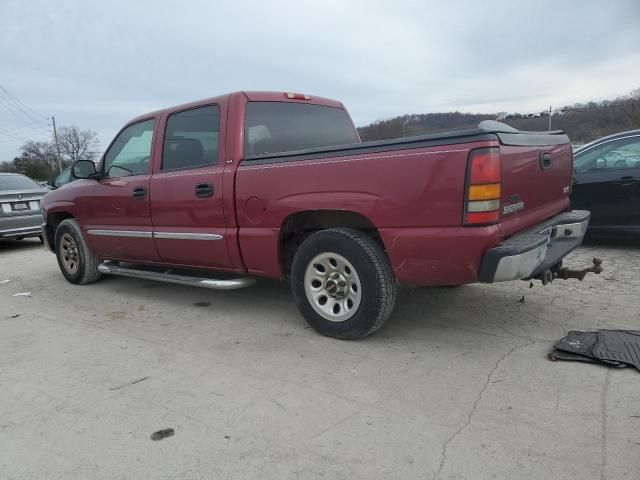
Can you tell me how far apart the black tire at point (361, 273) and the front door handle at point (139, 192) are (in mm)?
1871

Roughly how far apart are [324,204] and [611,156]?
456 centimetres

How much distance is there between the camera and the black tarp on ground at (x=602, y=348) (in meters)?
3.17

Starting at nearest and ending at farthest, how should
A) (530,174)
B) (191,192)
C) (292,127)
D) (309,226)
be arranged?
(530,174) → (309,226) → (191,192) → (292,127)

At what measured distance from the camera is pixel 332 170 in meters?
3.47

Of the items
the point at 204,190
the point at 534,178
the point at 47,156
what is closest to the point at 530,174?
the point at 534,178

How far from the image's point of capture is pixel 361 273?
350 cm

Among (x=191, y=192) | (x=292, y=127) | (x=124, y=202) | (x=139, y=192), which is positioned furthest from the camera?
(x=124, y=202)

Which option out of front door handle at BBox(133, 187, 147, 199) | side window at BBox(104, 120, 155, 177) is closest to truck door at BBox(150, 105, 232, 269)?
front door handle at BBox(133, 187, 147, 199)

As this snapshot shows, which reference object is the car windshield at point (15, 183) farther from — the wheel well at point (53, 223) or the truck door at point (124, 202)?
the truck door at point (124, 202)

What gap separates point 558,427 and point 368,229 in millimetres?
1740

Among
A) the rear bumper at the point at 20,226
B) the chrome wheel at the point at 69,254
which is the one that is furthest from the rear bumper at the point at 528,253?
the rear bumper at the point at 20,226

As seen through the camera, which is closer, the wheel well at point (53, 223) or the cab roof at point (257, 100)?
the cab roof at point (257, 100)

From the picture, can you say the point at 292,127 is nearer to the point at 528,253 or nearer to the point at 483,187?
the point at 483,187

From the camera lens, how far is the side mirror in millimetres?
5391
